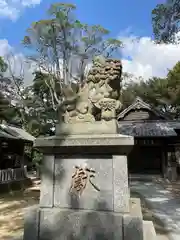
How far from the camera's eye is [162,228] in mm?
5277

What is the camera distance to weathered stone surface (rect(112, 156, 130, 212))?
3.40 meters

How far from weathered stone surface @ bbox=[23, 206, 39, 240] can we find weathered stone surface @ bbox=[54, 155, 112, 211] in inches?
14.9

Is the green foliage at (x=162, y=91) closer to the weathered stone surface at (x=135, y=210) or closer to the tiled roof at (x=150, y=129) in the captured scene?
the tiled roof at (x=150, y=129)

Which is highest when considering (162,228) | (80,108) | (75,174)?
(80,108)

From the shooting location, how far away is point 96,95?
162 inches

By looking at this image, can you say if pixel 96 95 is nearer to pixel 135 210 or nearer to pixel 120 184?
pixel 120 184

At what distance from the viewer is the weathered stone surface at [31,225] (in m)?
3.52

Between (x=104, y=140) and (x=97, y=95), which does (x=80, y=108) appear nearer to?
(x=97, y=95)

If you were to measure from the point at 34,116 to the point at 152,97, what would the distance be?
15.7 m

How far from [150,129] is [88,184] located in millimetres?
15223

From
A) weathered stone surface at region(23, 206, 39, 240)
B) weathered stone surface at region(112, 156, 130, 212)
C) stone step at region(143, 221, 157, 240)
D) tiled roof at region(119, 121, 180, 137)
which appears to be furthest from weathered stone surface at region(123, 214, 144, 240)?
tiled roof at region(119, 121, 180, 137)

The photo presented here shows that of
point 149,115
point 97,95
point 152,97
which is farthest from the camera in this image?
point 152,97

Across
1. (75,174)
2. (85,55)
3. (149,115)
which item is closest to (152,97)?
(149,115)

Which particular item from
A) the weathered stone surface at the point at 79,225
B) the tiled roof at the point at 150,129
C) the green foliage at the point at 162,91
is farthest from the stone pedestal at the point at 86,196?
the green foliage at the point at 162,91
